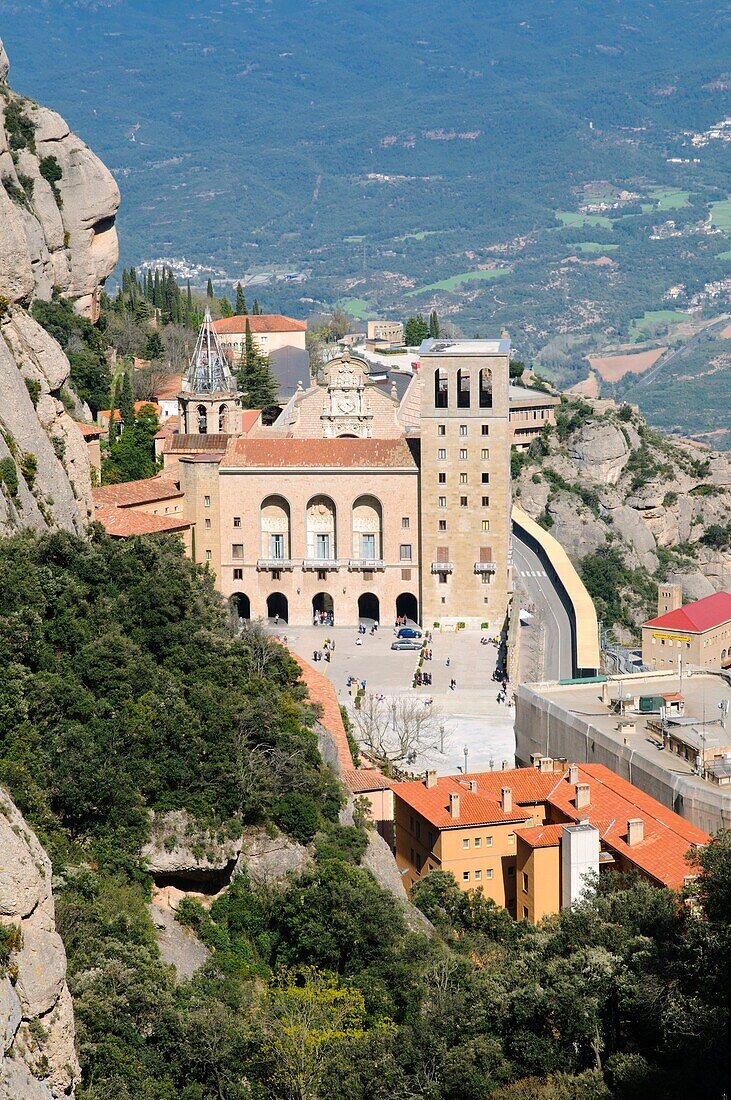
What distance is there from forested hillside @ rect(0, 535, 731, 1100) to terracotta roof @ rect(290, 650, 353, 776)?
452cm

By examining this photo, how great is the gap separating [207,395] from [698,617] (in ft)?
64.3

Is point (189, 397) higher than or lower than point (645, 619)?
higher

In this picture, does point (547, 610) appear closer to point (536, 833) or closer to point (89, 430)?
point (89, 430)

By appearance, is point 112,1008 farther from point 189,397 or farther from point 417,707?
point 189,397

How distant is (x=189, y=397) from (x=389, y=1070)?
135 ft

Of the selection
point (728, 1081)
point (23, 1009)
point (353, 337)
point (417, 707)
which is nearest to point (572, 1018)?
point (728, 1081)

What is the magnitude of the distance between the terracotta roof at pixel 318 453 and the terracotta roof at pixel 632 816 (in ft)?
75.9

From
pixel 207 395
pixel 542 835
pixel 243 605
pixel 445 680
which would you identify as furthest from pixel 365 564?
pixel 542 835

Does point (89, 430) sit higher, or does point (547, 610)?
point (89, 430)

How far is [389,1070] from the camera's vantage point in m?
28.5

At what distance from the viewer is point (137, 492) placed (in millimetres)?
61875

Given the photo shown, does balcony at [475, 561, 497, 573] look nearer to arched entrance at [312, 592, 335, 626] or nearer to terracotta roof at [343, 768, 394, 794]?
arched entrance at [312, 592, 335, 626]

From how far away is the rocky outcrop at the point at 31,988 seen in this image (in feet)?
69.9

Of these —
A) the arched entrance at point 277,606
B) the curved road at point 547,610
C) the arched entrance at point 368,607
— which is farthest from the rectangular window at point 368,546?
the curved road at point 547,610
